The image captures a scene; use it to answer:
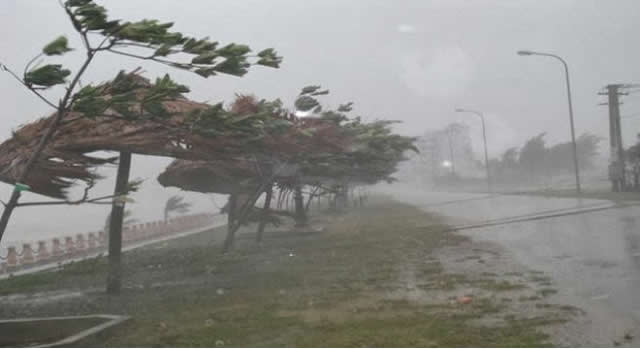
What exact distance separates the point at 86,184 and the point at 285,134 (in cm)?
363

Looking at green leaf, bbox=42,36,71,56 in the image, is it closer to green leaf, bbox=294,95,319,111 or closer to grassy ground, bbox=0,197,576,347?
grassy ground, bbox=0,197,576,347

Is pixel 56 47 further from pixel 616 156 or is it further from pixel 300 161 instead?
pixel 616 156

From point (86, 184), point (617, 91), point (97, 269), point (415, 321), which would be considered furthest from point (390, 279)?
point (617, 91)

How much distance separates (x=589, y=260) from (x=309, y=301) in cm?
500

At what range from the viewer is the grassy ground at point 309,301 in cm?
560

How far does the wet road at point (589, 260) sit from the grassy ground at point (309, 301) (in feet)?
1.17

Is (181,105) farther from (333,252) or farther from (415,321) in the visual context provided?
(333,252)

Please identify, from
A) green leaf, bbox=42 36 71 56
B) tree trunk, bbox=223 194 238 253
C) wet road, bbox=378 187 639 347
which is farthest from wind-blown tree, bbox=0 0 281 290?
tree trunk, bbox=223 194 238 253

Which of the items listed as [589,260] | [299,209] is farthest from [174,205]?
[589,260]

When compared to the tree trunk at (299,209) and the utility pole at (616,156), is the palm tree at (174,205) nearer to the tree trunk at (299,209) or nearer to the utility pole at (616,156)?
the tree trunk at (299,209)

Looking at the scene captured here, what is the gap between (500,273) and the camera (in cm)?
892

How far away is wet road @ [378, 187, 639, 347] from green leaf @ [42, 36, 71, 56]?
16.0 feet

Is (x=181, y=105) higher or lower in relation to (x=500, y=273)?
higher

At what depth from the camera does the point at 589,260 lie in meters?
9.86
